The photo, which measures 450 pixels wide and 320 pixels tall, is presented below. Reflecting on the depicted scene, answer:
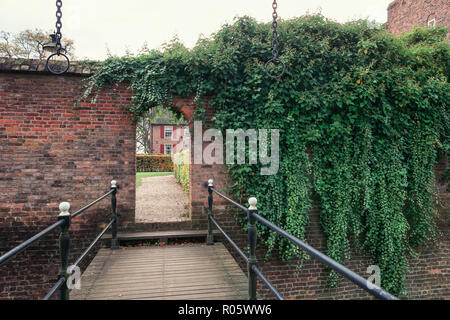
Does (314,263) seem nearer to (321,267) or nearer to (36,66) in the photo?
(321,267)

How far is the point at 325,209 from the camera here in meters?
5.48

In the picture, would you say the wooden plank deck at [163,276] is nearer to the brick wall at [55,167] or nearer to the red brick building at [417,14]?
the brick wall at [55,167]

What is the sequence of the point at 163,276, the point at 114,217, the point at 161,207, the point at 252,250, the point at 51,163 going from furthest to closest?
the point at 161,207, the point at 51,163, the point at 114,217, the point at 163,276, the point at 252,250

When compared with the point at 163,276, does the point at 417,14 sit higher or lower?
higher

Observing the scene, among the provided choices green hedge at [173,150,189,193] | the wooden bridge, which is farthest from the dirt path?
the wooden bridge

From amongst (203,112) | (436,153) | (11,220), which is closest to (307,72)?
(203,112)

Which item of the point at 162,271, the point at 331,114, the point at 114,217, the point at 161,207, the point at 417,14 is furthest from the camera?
the point at 417,14

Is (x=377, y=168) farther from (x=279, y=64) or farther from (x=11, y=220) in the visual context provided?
(x=11, y=220)

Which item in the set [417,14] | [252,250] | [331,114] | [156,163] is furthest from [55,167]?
[156,163]

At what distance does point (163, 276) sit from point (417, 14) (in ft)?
45.8

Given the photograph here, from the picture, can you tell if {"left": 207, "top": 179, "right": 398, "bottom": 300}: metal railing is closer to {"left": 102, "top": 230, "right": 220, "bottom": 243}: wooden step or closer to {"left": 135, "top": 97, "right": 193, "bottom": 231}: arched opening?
{"left": 102, "top": 230, "right": 220, "bottom": 243}: wooden step

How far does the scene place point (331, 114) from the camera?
5449 mm

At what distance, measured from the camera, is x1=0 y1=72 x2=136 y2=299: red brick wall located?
464 cm

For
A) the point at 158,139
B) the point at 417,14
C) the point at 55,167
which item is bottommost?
the point at 55,167
